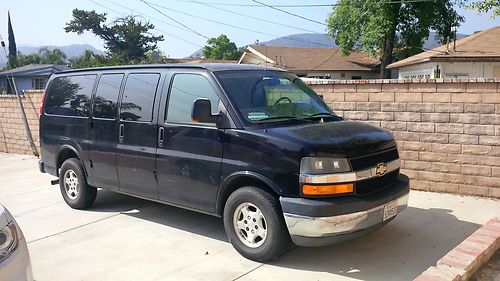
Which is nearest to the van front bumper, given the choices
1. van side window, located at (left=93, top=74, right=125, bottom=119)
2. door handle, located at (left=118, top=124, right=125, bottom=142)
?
door handle, located at (left=118, top=124, right=125, bottom=142)

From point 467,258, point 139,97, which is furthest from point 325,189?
point 139,97

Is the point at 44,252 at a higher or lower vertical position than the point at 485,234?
lower

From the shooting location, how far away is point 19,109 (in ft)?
42.5

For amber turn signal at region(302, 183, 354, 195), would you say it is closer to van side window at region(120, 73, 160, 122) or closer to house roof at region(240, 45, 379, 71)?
van side window at region(120, 73, 160, 122)

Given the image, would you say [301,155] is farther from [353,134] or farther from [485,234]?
[485,234]

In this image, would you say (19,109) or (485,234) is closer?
(485,234)

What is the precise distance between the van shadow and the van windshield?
4.73 ft

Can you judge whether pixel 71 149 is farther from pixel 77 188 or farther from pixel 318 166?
pixel 318 166

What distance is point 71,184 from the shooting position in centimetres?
699

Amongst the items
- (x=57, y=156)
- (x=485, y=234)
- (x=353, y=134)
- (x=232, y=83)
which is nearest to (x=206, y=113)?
(x=232, y=83)

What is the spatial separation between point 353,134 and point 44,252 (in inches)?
141

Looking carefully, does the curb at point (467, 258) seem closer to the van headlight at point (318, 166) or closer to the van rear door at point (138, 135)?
the van headlight at point (318, 166)

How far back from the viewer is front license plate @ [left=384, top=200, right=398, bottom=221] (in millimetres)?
4666

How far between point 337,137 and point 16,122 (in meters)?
11.3
